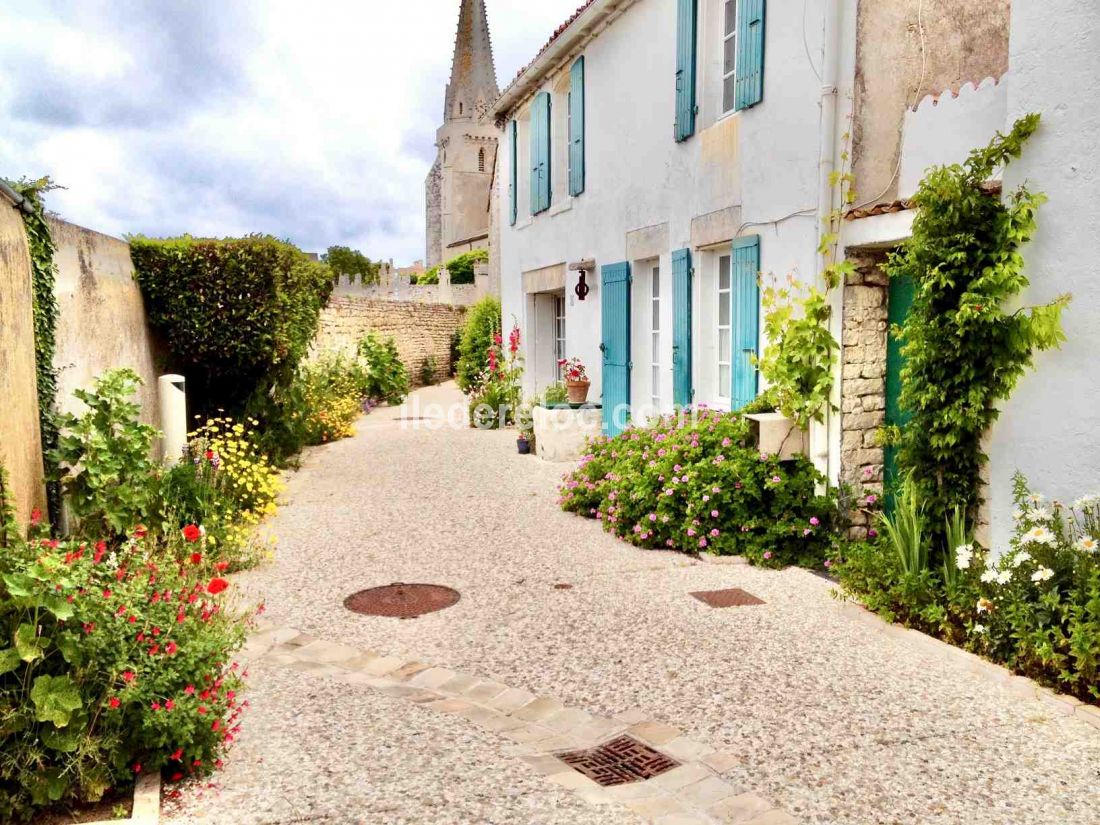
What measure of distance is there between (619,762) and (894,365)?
4099 millimetres

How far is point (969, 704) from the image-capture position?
4059 mm

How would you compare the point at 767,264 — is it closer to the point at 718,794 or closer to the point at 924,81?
the point at 924,81

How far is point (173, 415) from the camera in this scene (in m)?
7.96

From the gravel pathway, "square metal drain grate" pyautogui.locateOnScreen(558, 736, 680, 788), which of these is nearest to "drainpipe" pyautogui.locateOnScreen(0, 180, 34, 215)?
the gravel pathway

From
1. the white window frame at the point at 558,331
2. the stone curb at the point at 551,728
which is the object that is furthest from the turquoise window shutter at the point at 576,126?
the stone curb at the point at 551,728

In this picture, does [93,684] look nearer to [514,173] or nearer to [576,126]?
[576,126]

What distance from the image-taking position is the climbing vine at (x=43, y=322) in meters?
5.68

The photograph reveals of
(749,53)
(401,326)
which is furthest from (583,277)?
(401,326)

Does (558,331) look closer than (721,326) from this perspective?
No

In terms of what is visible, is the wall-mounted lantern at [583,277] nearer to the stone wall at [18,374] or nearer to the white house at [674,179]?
the white house at [674,179]

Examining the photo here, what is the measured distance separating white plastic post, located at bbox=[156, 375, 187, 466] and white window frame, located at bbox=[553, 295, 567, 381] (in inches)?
269

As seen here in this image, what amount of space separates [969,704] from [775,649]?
1.05 metres

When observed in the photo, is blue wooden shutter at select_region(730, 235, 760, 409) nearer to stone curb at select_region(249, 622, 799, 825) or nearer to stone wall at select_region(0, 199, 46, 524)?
stone curb at select_region(249, 622, 799, 825)

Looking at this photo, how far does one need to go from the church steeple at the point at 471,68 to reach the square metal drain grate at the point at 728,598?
62.1 metres
